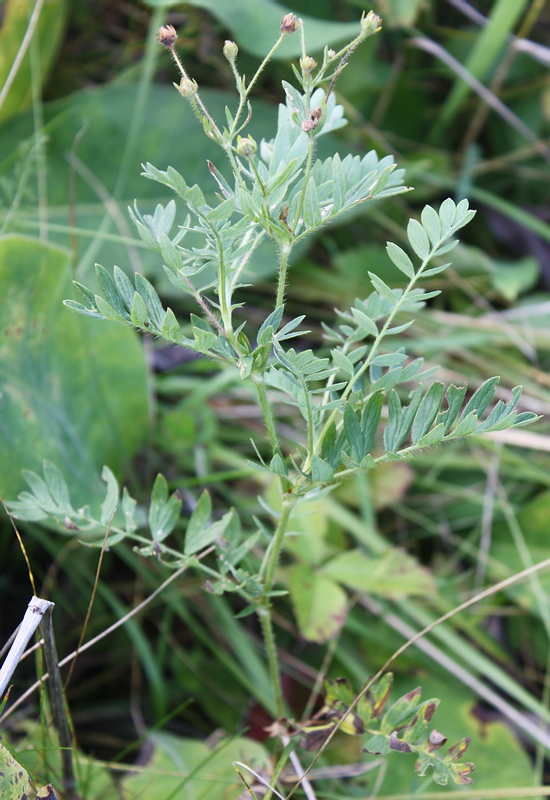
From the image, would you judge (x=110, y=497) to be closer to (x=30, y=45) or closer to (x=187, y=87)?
(x=187, y=87)

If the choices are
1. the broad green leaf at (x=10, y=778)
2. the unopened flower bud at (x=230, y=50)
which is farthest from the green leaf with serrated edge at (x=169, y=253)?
the broad green leaf at (x=10, y=778)

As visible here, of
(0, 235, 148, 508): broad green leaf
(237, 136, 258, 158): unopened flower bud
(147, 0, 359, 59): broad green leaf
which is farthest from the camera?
(147, 0, 359, 59): broad green leaf

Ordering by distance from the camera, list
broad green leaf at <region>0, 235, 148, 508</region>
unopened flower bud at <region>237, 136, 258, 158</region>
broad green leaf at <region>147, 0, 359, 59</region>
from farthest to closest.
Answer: broad green leaf at <region>147, 0, 359, 59</region>, broad green leaf at <region>0, 235, 148, 508</region>, unopened flower bud at <region>237, 136, 258, 158</region>

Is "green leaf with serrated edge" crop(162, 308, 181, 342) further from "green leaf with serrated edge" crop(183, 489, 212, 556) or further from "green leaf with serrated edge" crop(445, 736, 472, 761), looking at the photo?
"green leaf with serrated edge" crop(445, 736, 472, 761)

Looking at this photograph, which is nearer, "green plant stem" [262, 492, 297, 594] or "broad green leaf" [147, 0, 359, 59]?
"green plant stem" [262, 492, 297, 594]

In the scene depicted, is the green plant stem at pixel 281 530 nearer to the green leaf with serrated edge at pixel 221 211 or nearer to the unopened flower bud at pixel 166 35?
the green leaf with serrated edge at pixel 221 211

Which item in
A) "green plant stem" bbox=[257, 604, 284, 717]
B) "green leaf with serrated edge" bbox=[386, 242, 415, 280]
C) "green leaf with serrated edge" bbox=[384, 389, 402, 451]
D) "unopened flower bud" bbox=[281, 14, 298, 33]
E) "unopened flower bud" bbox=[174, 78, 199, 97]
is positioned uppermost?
"unopened flower bud" bbox=[281, 14, 298, 33]

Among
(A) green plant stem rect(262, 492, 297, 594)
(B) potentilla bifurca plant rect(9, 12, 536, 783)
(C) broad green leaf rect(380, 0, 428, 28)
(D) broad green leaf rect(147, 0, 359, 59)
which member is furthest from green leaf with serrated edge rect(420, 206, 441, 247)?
(C) broad green leaf rect(380, 0, 428, 28)

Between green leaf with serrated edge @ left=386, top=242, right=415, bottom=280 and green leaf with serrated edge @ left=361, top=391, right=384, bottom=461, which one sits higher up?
green leaf with serrated edge @ left=386, top=242, right=415, bottom=280
